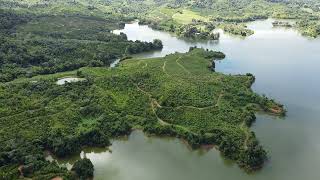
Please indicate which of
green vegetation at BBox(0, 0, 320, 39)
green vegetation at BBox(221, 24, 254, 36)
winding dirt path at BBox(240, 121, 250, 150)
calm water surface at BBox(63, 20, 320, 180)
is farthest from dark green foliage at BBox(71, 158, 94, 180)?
green vegetation at BBox(221, 24, 254, 36)

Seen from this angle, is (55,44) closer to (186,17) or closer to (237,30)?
(237,30)

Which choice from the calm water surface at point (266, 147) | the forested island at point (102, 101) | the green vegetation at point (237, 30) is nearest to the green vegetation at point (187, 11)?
the green vegetation at point (237, 30)

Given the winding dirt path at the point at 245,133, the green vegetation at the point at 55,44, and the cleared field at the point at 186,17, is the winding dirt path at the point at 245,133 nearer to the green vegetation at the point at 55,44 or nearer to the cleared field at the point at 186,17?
the green vegetation at the point at 55,44

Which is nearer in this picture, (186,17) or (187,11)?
(186,17)

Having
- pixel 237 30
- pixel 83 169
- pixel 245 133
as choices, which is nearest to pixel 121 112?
pixel 83 169

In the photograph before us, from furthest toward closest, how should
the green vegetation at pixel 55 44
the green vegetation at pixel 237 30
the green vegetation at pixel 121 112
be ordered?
the green vegetation at pixel 237 30, the green vegetation at pixel 55 44, the green vegetation at pixel 121 112

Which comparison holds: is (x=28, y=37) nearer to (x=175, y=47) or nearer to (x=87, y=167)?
(x=175, y=47)

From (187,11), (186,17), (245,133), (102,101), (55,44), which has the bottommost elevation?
(186,17)
